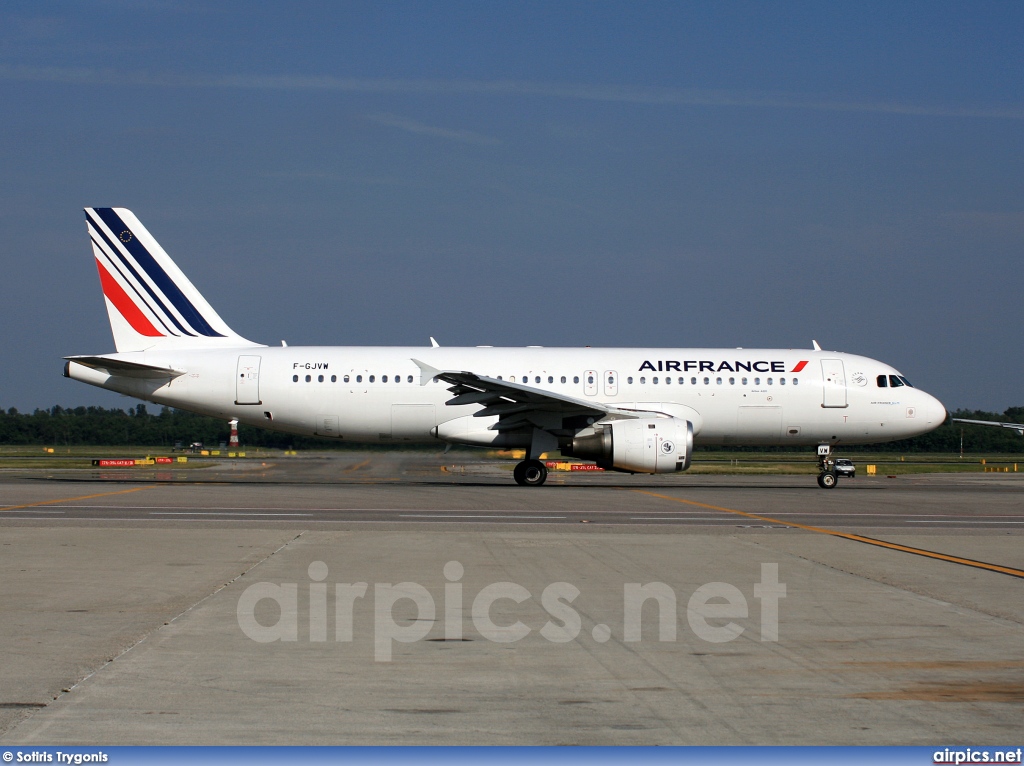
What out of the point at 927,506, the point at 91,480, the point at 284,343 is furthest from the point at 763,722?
the point at 91,480

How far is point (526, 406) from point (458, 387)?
1739 millimetres

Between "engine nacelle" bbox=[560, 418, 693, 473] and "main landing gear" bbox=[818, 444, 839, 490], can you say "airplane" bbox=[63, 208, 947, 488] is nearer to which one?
"main landing gear" bbox=[818, 444, 839, 490]

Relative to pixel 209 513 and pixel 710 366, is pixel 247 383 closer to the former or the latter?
pixel 209 513

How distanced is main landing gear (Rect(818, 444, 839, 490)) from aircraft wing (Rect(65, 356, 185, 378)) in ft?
56.8

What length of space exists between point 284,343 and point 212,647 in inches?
835

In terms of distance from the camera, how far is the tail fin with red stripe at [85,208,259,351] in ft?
87.0

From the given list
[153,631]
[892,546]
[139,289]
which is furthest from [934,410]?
[153,631]

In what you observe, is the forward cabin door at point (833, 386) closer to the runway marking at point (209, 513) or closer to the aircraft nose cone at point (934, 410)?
the aircraft nose cone at point (934, 410)

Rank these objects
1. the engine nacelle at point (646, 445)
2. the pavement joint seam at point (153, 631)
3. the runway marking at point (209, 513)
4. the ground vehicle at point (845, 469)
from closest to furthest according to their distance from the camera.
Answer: the pavement joint seam at point (153, 631) → the runway marking at point (209, 513) → the engine nacelle at point (646, 445) → the ground vehicle at point (845, 469)

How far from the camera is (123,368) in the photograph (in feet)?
82.6

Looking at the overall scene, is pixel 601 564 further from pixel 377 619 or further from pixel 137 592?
pixel 137 592

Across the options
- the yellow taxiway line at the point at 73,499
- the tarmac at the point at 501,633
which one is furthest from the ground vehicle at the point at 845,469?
the yellow taxiway line at the point at 73,499

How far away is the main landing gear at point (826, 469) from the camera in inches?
1052

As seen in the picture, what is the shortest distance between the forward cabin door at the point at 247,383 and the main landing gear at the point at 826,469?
15239 millimetres
